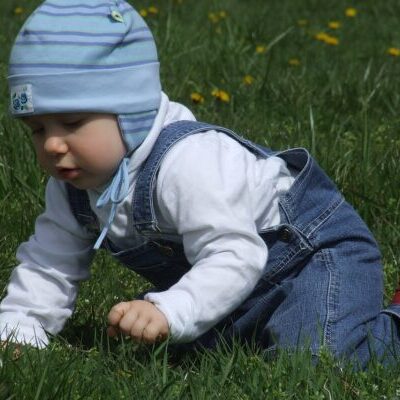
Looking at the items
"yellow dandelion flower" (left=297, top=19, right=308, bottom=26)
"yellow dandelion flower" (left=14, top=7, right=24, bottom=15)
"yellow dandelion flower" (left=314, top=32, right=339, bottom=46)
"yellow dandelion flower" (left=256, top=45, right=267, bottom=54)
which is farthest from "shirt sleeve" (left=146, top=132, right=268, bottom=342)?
"yellow dandelion flower" (left=297, top=19, right=308, bottom=26)

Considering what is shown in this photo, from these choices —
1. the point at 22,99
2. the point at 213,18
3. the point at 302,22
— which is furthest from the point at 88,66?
the point at 302,22

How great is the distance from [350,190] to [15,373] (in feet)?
6.01

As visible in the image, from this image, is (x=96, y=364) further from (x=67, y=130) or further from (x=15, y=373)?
(x=67, y=130)

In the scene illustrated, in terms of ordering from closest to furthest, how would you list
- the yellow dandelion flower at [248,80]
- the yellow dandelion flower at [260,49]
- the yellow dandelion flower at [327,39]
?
the yellow dandelion flower at [248,80], the yellow dandelion flower at [260,49], the yellow dandelion flower at [327,39]

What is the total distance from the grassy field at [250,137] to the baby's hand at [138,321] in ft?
0.26

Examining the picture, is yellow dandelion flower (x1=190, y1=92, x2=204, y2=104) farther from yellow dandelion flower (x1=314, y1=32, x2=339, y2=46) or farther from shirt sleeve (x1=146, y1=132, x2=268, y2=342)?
shirt sleeve (x1=146, y1=132, x2=268, y2=342)

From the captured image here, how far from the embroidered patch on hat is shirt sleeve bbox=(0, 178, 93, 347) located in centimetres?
34

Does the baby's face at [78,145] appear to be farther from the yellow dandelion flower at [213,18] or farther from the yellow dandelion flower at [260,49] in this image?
the yellow dandelion flower at [213,18]

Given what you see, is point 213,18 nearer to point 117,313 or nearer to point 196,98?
point 196,98

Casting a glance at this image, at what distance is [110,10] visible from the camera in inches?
121

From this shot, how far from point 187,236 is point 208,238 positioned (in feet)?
0.22

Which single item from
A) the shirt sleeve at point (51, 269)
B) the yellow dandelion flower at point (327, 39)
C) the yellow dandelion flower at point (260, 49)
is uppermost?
the shirt sleeve at point (51, 269)

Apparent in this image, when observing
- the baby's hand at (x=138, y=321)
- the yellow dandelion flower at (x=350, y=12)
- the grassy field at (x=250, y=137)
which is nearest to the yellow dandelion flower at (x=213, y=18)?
the grassy field at (x=250, y=137)

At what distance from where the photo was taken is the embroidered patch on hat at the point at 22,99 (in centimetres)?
301
